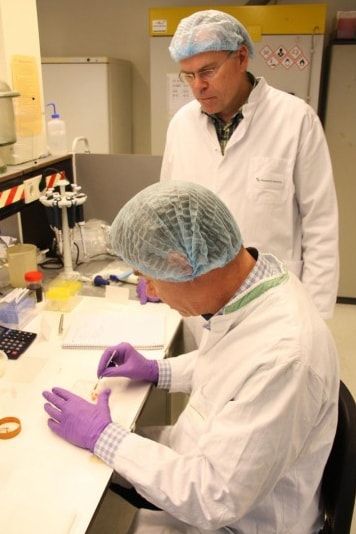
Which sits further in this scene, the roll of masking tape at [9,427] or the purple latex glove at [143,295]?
the purple latex glove at [143,295]

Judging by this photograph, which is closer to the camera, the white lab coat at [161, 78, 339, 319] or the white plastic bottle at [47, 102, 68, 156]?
the white lab coat at [161, 78, 339, 319]

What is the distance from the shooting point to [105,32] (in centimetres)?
379

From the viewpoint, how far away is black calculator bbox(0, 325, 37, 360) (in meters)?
1.41

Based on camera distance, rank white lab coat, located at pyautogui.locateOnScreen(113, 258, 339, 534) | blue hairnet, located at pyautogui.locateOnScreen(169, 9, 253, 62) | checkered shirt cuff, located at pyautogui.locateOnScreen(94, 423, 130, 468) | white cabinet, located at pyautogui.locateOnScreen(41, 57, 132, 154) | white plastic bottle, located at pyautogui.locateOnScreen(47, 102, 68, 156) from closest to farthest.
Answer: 1. white lab coat, located at pyautogui.locateOnScreen(113, 258, 339, 534)
2. checkered shirt cuff, located at pyautogui.locateOnScreen(94, 423, 130, 468)
3. blue hairnet, located at pyautogui.locateOnScreen(169, 9, 253, 62)
4. white plastic bottle, located at pyautogui.locateOnScreen(47, 102, 68, 156)
5. white cabinet, located at pyautogui.locateOnScreen(41, 57, 132, 154)

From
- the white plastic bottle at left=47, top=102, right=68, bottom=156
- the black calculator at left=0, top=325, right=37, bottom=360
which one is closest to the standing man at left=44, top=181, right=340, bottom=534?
the black calculator at left=0, top=325, right=37, bottom=360

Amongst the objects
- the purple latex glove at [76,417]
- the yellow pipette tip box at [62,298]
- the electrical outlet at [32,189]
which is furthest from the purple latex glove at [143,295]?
the purple latex glove at [76,417]

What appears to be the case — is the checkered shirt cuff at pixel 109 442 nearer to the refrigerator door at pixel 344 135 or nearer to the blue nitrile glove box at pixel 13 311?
the blue nitrile glove box at pixel 13 311

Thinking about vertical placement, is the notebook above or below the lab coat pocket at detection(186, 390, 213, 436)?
below

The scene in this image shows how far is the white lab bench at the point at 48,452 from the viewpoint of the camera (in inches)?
34.4

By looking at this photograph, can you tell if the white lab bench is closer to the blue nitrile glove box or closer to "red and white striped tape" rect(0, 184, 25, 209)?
the blue nitrile glove box

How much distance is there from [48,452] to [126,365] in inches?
12.7

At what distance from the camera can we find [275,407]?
832mm

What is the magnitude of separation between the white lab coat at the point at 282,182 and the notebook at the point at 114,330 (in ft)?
1.59

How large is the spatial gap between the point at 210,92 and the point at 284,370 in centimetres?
109
